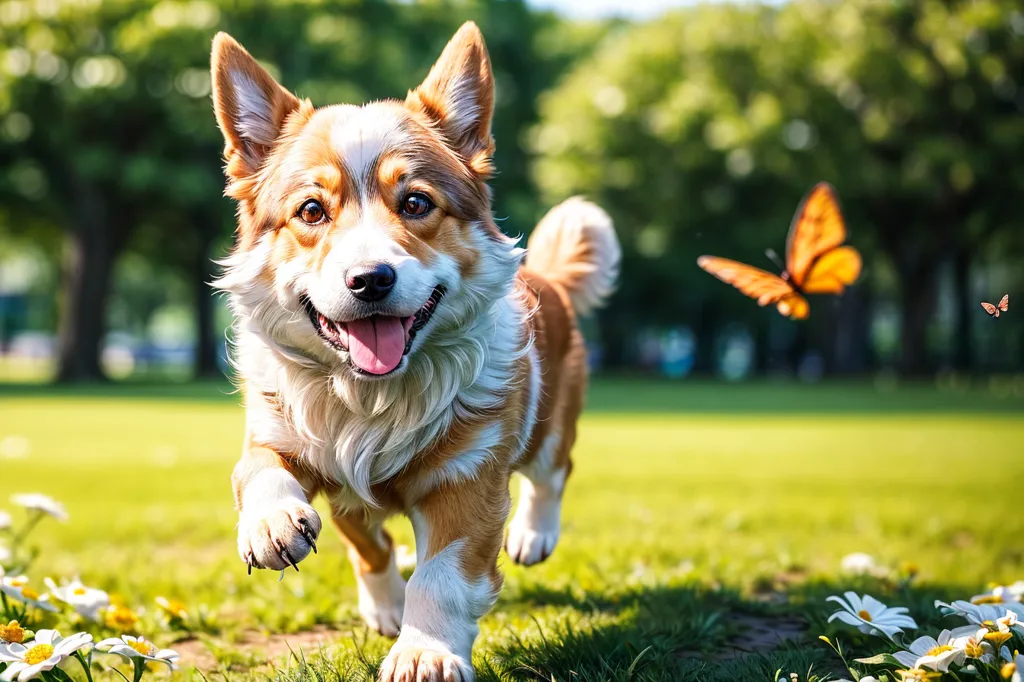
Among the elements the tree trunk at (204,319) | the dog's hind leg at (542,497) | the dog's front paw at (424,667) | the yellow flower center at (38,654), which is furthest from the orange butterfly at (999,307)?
the tree trunk at (204,319)

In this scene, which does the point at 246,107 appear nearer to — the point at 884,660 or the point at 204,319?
the point at 884,660

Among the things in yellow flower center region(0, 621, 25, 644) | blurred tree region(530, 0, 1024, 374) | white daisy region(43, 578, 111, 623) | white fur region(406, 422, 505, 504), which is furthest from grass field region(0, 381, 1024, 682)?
blurred tree region(530, 0, 1024, 374)

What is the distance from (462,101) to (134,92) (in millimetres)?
26358

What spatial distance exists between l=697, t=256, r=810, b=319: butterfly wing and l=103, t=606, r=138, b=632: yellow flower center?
9.57 ft

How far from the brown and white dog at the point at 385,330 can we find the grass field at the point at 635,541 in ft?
1.78

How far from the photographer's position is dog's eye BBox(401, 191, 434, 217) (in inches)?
138

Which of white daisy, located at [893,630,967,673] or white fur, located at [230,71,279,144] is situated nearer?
white daisy, located at [893,630,967,673]

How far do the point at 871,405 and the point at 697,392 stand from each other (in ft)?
21.0

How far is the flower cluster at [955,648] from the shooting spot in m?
3.08

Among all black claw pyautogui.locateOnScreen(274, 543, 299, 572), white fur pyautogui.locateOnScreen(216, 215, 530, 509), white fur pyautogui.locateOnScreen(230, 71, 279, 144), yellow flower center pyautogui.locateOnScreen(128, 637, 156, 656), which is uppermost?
white fur pyautogui.locateOnScreen(230, 71, 279, 144)

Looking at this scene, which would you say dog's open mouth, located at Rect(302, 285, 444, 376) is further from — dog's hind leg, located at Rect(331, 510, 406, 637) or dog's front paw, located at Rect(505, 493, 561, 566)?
dog's front paw, located at Rect(505, 493, 561, 566)

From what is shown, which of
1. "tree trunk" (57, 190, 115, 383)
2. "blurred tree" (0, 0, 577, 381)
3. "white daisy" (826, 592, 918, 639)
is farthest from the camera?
"tree trunk" (57, 190, 115, 383)

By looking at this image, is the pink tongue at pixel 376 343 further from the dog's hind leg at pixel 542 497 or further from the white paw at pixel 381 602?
the dog's hind leg at pixel 542 497

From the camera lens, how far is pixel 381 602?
4379mm
